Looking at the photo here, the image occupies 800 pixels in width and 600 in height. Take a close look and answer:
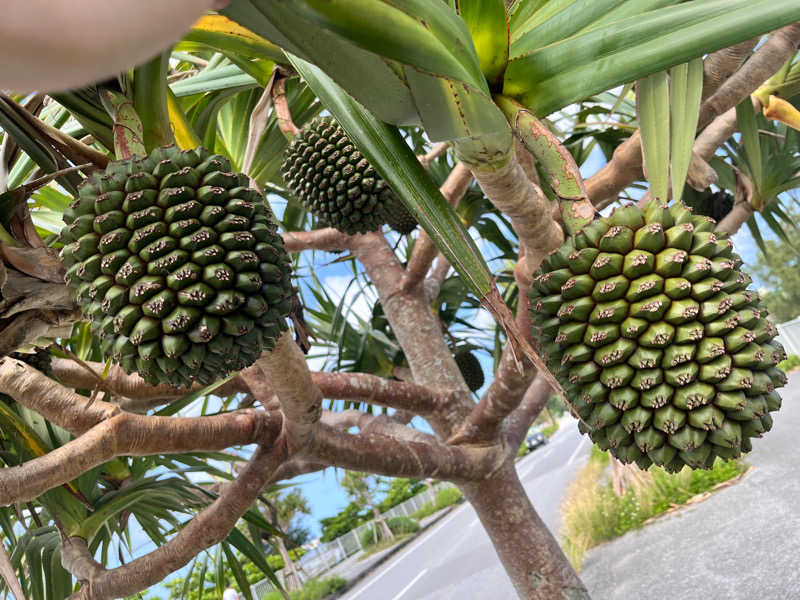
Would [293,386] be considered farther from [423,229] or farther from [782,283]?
[782,283]

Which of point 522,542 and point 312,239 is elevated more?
point 312,239

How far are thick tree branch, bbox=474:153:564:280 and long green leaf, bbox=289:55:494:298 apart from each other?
0.09 m

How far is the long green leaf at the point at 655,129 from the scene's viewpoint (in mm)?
538

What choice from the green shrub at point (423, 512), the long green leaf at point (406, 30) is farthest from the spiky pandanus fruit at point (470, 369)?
the green shrub at point (423, 512)

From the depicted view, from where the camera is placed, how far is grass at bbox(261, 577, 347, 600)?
9365 mm

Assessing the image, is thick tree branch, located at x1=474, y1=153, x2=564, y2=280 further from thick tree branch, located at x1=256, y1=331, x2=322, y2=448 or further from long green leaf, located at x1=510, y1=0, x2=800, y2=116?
thick tree branch, located at x1=256, y1=331, x2=322, y2=448

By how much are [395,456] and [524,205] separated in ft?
2.06

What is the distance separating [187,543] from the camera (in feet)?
2.93

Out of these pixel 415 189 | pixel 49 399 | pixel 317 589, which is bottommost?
pixel 317 589

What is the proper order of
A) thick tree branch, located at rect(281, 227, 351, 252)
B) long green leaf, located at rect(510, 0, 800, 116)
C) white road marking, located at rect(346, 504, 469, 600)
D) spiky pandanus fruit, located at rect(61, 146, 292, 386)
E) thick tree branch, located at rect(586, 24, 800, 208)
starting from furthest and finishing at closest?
white road marking, located at rect(346, 504, 469, 600) → thick tree branch, located at rect(281, 227, 351, 252) → thick tree branch, located at rect(586, 24, 800, 208) → spiky pandanus fruit, located at rect(61, 146, 292, 386) → long green leaf, located at rect(510, 0, 800, 116)

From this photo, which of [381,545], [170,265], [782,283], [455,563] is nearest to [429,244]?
[170,265]

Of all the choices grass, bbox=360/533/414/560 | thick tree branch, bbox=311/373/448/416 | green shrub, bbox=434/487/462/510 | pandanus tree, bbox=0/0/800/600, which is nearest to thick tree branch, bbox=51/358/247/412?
pandanus tree, bbox=0/0/800/600

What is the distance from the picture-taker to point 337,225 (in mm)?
1189

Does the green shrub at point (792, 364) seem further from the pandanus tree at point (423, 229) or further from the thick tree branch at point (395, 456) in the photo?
the pandanus tree at point (423, 229)
